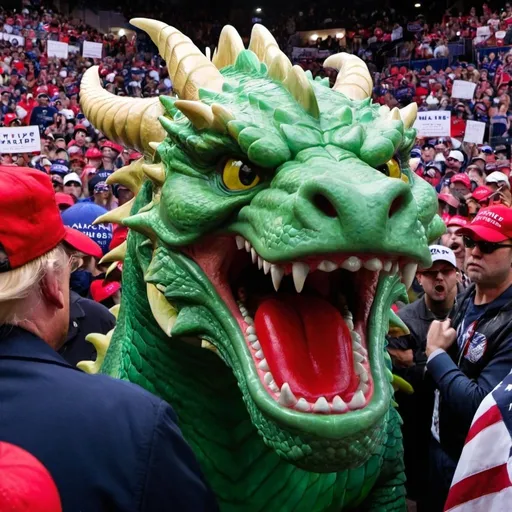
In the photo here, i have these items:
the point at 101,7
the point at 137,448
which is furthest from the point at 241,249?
the point at 101,7

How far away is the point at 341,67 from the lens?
2.26 m

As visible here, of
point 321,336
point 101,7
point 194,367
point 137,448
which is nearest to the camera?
point 137,448

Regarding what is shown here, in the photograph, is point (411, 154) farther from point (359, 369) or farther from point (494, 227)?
point (359, 369)

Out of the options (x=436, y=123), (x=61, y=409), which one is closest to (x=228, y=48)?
(x=61, y=409)

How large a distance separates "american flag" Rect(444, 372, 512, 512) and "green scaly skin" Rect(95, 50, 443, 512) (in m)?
0.27

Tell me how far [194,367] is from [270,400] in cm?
44

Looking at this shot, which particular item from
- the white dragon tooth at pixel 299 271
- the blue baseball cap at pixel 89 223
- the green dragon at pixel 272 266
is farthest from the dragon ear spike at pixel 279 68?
the blue baseball cap at pixel 89 223

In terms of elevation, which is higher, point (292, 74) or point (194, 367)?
point (292, 74)

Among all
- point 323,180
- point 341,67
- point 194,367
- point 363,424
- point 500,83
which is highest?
point 341,67

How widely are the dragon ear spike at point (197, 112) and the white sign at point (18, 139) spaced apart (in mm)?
8148

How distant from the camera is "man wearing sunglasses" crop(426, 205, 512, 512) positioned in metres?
2.59

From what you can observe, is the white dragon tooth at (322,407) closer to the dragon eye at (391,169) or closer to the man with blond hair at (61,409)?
the man with blond hair at (61,409)

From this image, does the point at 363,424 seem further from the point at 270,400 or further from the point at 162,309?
the point at 162,309

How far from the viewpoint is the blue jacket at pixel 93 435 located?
123 centimetres
